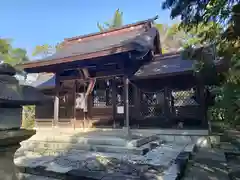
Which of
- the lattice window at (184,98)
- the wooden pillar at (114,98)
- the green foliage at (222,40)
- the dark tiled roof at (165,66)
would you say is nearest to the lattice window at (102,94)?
the wooden pillar at (114,98)

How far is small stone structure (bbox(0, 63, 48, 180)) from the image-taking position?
7.36ft

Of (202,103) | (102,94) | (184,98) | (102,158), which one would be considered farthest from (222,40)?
(102,94)

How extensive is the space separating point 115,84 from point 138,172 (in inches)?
241

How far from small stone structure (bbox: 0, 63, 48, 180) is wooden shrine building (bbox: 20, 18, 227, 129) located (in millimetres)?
4842

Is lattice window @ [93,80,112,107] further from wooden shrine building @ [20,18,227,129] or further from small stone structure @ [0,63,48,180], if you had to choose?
small stone structure @ [0,63,48,180]

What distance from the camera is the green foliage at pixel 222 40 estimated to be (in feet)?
8.48

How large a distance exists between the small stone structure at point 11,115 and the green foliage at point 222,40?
97.8 inches

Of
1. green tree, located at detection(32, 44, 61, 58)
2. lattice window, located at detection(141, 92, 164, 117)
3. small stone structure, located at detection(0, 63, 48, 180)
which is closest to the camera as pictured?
small stone structure, located at detection(0, 63, 48, 180)

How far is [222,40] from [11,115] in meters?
3.39

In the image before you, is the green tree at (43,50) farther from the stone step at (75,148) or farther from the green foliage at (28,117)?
the stone step at (75,148)

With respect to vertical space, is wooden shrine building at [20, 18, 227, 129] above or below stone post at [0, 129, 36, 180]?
above

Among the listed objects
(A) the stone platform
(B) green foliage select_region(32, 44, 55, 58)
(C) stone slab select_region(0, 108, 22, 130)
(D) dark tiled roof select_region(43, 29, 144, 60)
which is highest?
(B) green foliage select_region(32, 44, 55, 58)

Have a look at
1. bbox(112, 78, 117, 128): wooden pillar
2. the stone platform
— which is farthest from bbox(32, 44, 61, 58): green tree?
the stone platform

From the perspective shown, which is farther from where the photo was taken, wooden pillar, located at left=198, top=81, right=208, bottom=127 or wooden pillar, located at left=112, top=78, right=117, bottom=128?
wooden pillar, located at left=112, top=78, right=117, bottom=128
